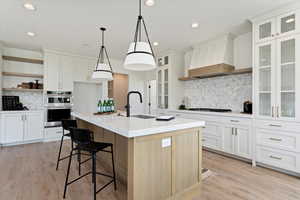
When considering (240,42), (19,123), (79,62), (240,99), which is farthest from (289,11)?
(19,123)

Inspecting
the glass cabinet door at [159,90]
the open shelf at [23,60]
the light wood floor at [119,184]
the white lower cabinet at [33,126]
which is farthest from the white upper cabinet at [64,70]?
the glass cabinet door at [159,90]

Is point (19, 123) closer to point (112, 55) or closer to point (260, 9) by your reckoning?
point (112, 55)

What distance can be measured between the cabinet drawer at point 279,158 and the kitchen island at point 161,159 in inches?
63.2

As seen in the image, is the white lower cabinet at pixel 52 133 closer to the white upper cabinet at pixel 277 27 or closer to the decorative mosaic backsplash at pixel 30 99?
the decorative mosaic backsplash at pixel 30 99

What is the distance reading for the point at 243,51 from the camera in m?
3.72

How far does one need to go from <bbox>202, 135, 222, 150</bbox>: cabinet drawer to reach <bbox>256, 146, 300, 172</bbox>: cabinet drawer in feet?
2.51

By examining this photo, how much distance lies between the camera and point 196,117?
401cm

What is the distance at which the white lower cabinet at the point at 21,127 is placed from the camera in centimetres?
409

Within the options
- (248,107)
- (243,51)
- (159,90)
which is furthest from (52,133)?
(243,51)

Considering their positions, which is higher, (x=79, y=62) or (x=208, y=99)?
(x=79, y=62)

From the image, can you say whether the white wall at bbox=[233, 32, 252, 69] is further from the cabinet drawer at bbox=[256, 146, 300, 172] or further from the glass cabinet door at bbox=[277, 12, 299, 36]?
the cabinet drawer at bbox=[256, 146, 300, 172]

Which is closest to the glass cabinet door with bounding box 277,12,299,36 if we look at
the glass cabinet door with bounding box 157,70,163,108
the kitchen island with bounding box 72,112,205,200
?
the kitchen island with bounding box 72,112,205,200

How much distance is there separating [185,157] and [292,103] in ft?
6.96

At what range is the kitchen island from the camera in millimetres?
1510
